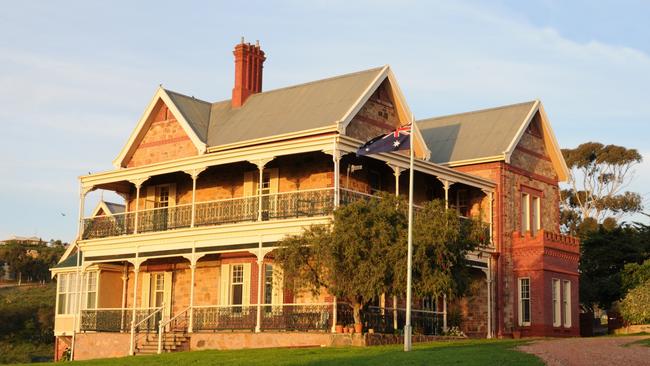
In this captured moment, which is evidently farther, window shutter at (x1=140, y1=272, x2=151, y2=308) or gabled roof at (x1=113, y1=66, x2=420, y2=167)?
window shutter at (x1=140, y1=272, x2=151, y2=308)

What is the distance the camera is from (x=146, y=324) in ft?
115

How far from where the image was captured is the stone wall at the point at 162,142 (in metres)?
36.7

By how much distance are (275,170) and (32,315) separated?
1512 inches

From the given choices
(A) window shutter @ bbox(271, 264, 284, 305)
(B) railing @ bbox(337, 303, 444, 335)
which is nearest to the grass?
(A) window shutter @ bbox(271, 264, 284, 305)

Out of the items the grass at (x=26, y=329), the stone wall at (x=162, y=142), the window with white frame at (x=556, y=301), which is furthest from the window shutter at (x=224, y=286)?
the grass at (x=26, y=329)

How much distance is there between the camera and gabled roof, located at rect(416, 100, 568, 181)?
38.2m

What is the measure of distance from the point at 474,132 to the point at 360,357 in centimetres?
1875

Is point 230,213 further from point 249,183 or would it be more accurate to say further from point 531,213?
point 531,213

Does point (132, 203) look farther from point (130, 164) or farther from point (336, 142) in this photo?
point (336, 142)

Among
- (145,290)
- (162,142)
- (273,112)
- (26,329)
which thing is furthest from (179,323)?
(26,329)

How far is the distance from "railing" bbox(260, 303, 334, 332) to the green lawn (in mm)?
2629

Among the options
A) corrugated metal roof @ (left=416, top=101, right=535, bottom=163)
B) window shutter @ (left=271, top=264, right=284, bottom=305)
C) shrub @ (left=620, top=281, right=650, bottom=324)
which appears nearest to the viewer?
window shutter @ (left=271, top=264, right=284, bottom=305)

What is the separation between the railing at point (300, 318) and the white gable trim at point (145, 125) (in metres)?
7.55

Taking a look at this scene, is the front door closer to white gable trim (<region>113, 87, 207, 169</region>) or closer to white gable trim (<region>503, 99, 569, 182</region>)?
white gable trim (<region>113, 87, 207, 169</region>)
